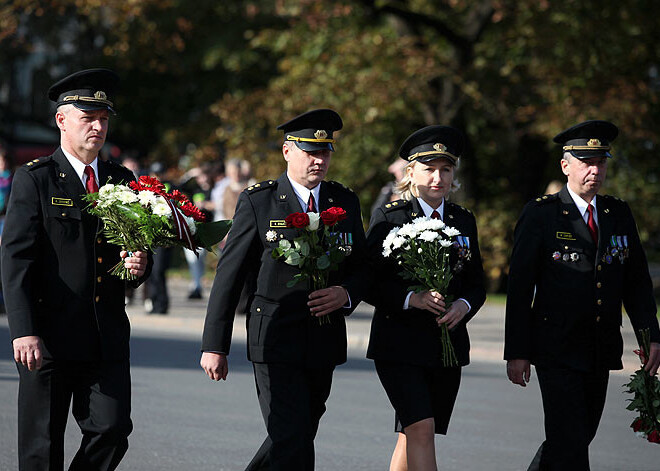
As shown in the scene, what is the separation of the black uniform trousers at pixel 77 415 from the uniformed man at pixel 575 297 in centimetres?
201

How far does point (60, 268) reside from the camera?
5.29 meters

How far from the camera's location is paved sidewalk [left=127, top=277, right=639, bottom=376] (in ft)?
44.4

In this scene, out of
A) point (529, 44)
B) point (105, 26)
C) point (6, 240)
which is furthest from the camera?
point (105, 26)

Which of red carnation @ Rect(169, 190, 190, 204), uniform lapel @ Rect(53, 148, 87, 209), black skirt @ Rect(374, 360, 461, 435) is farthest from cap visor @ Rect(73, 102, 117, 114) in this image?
black skirt @ Rect(374, 360, 461, 435)

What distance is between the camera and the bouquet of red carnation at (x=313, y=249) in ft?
18.0

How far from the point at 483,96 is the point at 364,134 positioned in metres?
2.51

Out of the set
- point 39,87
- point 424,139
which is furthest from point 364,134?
point 39,87

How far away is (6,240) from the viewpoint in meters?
5.23

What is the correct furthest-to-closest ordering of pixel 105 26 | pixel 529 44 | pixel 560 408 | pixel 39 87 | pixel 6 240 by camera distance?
pixel 39 87, pixel 105 26, pixel 529 44, pixel 560 408, pixel 6 240

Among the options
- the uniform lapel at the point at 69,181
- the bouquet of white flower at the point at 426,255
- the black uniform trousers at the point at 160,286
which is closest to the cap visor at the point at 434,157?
the bouquet of white flower at the point at 426,255

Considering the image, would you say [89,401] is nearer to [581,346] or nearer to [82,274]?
[82,274]

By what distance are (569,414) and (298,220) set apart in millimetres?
1659

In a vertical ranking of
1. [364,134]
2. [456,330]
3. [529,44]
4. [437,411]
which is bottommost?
[437,411]

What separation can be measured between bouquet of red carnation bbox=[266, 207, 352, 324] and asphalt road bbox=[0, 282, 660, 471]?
7.34ft
